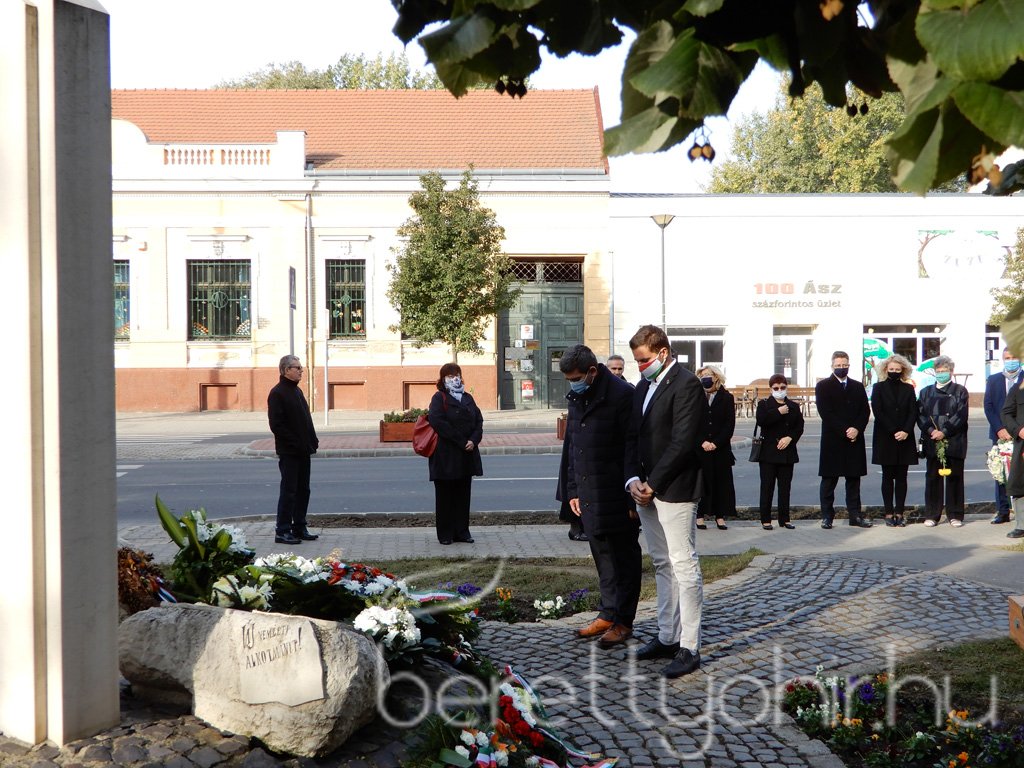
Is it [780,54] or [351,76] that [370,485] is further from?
[351,76]

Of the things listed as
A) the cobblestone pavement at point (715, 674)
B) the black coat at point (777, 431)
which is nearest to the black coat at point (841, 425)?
the black coat at point (777, 431)

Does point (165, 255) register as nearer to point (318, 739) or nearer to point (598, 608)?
point (598, 608)

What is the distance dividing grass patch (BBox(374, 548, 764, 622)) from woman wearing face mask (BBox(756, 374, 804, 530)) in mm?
1982

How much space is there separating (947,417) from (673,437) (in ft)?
21.4

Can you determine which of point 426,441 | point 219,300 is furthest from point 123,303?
point 426,441

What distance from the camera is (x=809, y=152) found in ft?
168

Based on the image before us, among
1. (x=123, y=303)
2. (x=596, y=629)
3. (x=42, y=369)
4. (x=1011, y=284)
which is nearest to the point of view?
(x=42, y=369)

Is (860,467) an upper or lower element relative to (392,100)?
lower

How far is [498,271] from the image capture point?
27.8 m

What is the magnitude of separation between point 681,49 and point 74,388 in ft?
9.11

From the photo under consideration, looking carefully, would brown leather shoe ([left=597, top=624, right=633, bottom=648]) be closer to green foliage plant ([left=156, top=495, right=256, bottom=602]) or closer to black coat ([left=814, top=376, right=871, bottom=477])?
green foliage plant ([left=156, top=495, right=256, bottom=602])

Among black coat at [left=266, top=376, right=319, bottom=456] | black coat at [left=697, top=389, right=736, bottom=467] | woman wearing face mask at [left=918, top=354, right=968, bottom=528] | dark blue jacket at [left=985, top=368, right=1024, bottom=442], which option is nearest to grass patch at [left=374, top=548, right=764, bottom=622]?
black coat at [left=697, top=389, right=736, bottom=467]

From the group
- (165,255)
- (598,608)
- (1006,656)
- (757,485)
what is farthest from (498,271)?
(1006,656)

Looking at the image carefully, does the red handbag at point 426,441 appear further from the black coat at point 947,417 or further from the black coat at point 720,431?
the black coat at point 947,417
